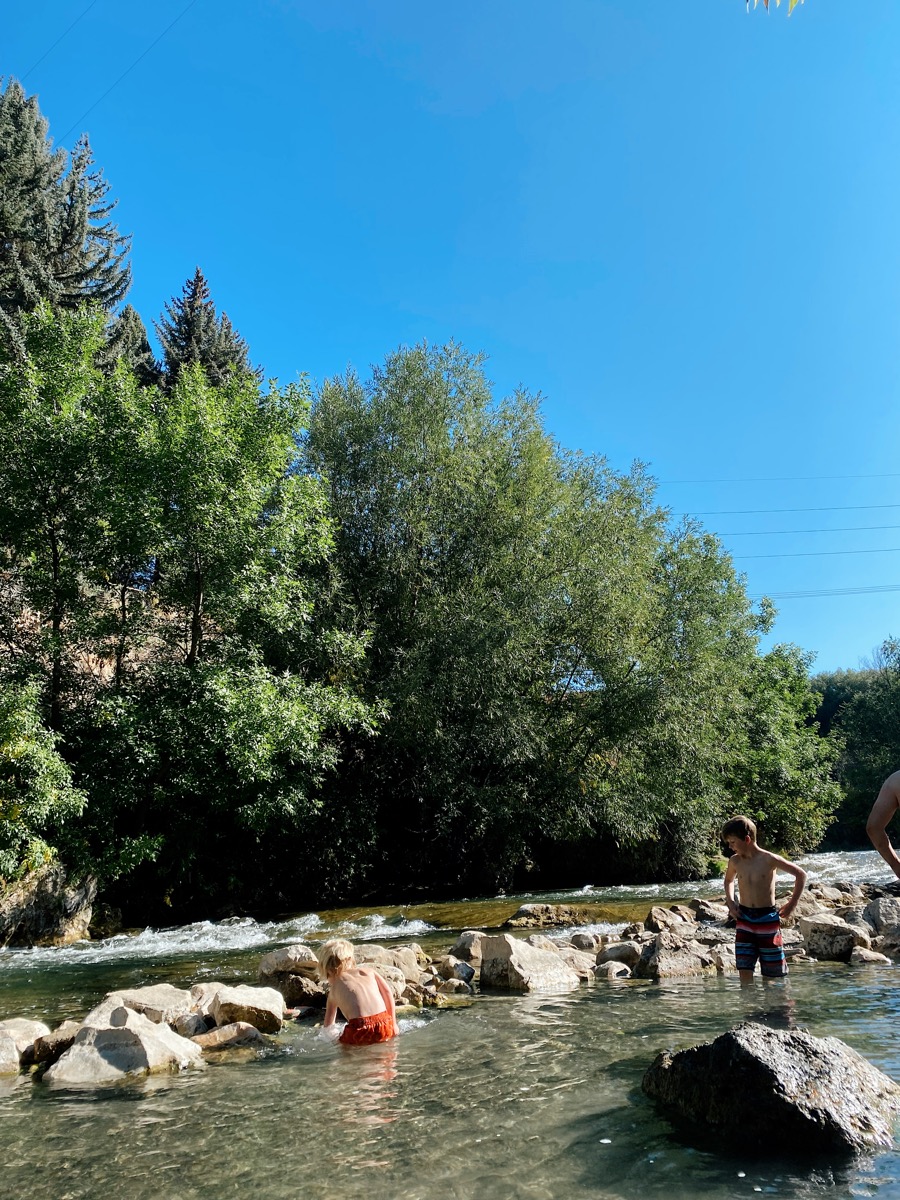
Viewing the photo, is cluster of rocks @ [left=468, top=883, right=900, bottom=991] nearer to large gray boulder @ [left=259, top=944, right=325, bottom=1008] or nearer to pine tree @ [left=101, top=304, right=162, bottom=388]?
large gray boulder @ [left=259, top=944, right=325, bottom=1008]

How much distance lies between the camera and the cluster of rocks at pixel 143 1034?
6.18 metres

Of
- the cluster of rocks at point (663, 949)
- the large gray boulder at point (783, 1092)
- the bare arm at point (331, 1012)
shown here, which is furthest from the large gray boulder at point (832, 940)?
the bare arm at point (331, 1012)

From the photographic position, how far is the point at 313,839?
21.4m

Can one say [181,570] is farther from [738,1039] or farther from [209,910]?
[738,1039]

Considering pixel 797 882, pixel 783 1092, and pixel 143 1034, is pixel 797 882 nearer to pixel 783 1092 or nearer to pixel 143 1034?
pixel 783 1092

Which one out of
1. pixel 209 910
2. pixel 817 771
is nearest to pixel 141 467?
pixel 209 910

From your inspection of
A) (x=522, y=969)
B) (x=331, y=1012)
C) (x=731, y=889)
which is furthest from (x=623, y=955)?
(x=331, y=1012)

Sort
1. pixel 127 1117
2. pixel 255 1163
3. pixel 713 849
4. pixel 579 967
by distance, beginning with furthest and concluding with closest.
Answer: pixel 713 849 → pixel 579 967 → pixel 127 1117 → pixel 255 1163

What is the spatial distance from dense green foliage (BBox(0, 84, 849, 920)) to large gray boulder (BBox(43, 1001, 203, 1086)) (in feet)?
28.4

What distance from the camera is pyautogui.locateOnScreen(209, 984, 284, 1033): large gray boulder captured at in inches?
291

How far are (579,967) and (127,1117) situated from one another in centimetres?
607

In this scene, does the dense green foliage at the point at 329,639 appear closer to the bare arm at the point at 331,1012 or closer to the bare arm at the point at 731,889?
the bare arm at the point at 331,1012

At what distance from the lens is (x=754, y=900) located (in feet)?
25.1

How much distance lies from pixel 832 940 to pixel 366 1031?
6.42 m
